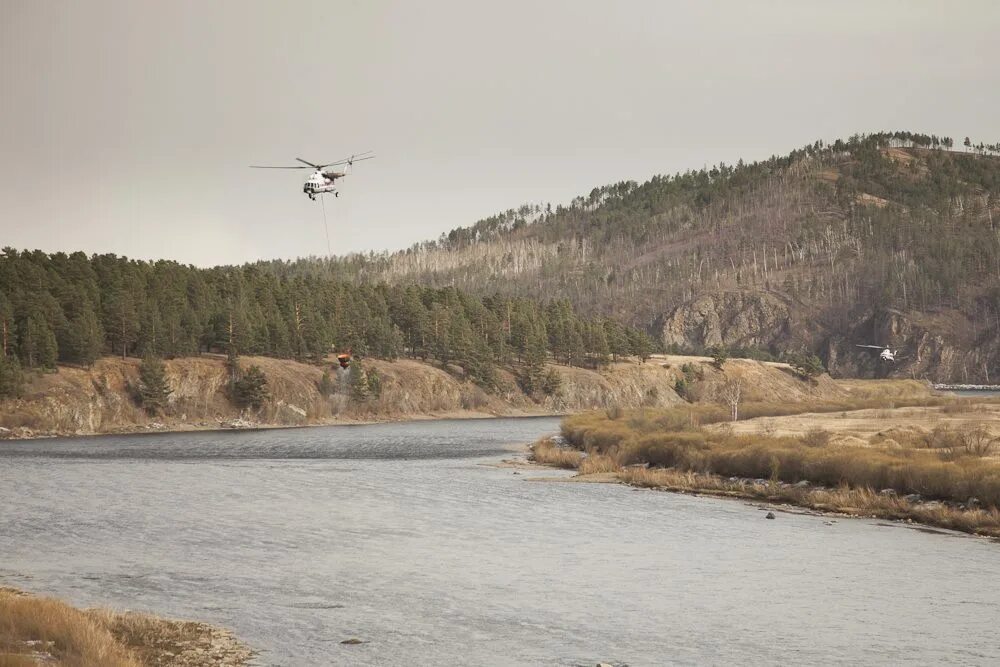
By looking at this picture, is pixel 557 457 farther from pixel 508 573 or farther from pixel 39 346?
pixel 39 346

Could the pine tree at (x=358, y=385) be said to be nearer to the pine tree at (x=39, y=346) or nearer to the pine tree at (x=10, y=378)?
the pine tree at (x=39, y=346)

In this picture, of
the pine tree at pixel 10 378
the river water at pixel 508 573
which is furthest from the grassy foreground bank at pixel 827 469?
the pine tree at pixel 10 378

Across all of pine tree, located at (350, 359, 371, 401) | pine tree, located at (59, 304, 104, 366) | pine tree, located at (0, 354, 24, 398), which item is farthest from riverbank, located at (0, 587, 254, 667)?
pine tree, located at (350, 359, 371, 401)

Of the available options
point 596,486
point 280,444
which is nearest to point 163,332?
point 280,444

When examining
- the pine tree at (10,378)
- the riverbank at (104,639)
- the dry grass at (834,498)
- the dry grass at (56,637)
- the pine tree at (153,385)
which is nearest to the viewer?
the dry grass at (56,637)

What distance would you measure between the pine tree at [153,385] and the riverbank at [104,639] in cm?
13507

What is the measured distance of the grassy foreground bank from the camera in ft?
163

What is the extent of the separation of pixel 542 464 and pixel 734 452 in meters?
25.7

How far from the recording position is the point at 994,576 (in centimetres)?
3750

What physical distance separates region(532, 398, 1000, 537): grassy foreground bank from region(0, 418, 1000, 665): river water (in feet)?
7.62

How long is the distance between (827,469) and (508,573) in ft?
85.5

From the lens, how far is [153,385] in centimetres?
16200

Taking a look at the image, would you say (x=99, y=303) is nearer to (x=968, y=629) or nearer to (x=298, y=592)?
(x=298, y=592)

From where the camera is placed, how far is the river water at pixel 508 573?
96.7 ft
